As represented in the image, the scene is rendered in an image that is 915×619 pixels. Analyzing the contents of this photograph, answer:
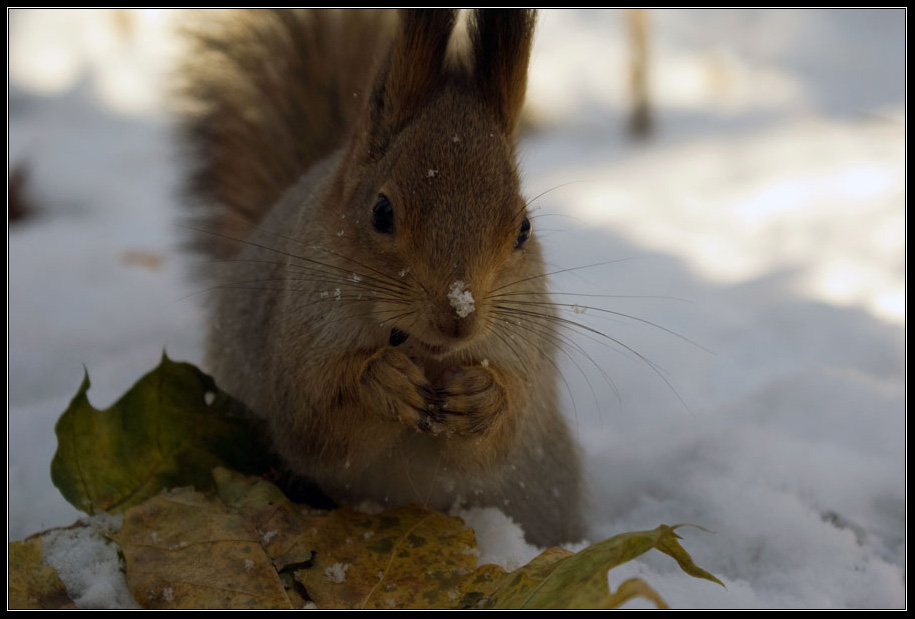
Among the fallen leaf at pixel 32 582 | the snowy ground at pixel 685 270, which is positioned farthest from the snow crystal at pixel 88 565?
the snowy ground at pixel 685 270

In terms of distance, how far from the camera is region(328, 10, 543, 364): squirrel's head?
98 cm

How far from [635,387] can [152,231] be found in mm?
1694

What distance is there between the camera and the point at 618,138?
3.40 m

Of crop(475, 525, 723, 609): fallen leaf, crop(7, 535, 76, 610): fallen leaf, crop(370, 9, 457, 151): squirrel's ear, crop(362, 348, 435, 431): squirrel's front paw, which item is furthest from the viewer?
crop(370, 9, 457, 151): squirrel's ear

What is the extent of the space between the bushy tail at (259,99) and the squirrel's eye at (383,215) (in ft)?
2.69

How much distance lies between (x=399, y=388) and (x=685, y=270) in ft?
4.64

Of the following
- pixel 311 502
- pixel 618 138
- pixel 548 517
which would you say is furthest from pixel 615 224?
pixel 311 502

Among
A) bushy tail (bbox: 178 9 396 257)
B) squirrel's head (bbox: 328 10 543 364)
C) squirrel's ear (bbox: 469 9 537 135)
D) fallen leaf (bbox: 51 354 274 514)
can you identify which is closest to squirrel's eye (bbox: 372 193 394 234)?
squirrel's head (bbox: 328 10 543 364)

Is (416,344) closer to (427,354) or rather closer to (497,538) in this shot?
(427,354)

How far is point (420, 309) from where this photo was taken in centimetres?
97

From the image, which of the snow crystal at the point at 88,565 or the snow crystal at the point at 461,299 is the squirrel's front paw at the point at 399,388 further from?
the snow crystal at the point at 88,565

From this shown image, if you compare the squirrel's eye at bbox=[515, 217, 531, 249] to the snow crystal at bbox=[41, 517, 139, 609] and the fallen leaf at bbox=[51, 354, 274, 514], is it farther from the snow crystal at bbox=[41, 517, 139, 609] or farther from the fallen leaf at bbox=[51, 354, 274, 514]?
the snow crystal at bbox=[41, 517, 139, 609]

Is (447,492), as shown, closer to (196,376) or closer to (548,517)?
(548,517)

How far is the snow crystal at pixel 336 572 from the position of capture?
39.3 inches
